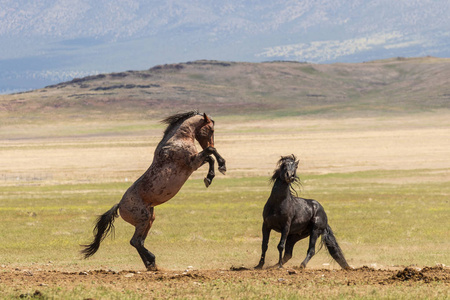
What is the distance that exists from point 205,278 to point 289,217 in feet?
7.74

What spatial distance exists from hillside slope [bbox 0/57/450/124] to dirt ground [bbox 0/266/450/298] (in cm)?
11200

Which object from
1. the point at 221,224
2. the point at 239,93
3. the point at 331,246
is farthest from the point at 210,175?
the point at 239,93

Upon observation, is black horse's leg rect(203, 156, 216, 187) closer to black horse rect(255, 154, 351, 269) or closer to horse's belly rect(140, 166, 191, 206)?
horse's belly rect(140, 166, 191, 206)

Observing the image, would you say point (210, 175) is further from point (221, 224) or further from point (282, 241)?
point (221, 224)

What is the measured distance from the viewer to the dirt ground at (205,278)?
→ 11.5 m

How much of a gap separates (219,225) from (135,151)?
41185 millimetres

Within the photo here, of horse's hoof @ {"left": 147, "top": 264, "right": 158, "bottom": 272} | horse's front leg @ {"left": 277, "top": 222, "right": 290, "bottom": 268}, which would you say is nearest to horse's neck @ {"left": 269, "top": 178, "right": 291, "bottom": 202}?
horse's front leg @ {"left": 277, "top": 222, "right": 290, "bottom": 268}

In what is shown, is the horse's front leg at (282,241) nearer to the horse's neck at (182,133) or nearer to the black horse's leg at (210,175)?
the black horse's leg at (210,175)

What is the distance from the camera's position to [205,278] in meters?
12.2

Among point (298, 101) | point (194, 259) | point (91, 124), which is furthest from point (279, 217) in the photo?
point (298, 101)

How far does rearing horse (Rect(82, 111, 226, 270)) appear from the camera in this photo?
13.3m

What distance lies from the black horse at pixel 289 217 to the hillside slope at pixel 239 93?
110007 mm

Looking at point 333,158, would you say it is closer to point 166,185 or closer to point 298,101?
point 166,185

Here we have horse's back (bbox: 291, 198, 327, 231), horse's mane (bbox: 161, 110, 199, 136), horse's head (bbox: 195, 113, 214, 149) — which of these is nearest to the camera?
horse's head (bbox: 195, 113, 214, 149)
